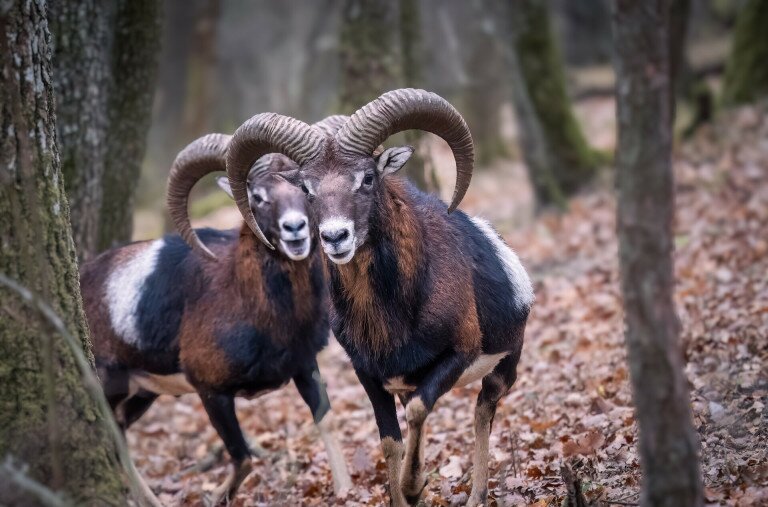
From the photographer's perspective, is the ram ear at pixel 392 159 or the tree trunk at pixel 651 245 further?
the ram ear at pixel 392 159

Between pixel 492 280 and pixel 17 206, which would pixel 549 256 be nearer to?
pixel 492 280

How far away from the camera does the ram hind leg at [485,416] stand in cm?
629

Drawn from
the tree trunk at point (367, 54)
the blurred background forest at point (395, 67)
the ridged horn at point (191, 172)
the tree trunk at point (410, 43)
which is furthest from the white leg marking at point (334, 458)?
the tree trunk at point (410, 43)

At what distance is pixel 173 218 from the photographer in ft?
25.8

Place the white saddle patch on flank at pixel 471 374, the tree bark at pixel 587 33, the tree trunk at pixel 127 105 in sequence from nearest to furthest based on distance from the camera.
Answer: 1. the white saddle patch on flank at pixel 471 374
2. the tree trunk at pixel 127 105
3. the tree bark at pixel 587 33

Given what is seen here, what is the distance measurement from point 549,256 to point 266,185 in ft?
20.5

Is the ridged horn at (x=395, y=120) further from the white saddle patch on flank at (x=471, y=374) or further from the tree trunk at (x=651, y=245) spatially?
the tree trunk at (x=651, y=245)

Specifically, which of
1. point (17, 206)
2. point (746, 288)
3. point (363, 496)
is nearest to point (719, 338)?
point (746, 288)

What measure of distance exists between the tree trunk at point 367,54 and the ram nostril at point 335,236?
4903 millimetres

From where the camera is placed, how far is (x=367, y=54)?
10.5 metres

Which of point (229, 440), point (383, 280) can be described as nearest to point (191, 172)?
point (229, 440)

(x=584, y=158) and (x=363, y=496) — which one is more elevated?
(x=584, y=158)

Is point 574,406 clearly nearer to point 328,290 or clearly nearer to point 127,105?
point 328,290

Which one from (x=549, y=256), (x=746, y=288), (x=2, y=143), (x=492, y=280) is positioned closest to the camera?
(x=2, y=143)
